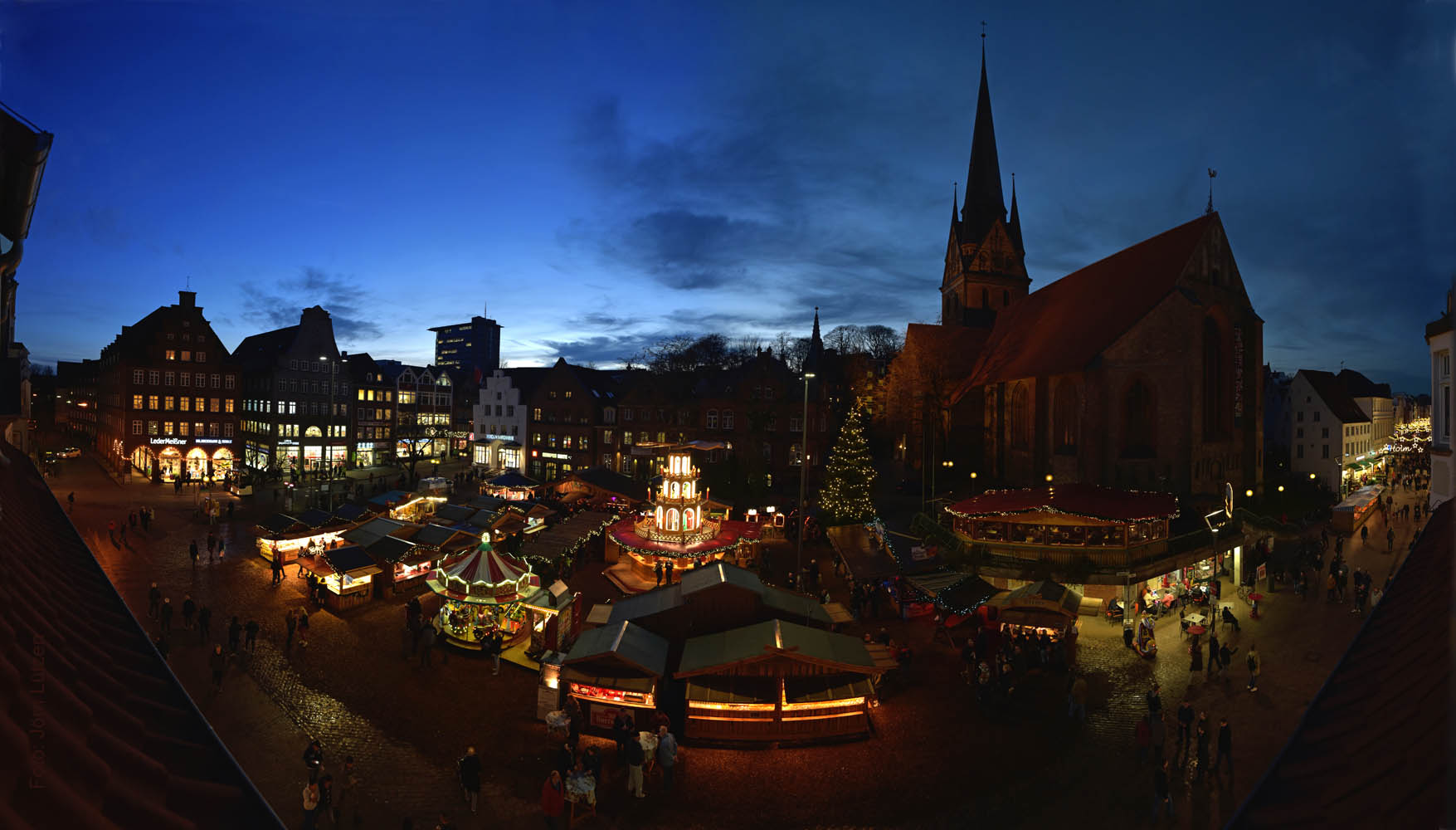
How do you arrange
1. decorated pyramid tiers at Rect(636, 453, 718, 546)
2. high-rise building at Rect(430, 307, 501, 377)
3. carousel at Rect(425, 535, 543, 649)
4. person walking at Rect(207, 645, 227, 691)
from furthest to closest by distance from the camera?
high-rise building at Rect(430, 307, 501, 377)
decorated pyramid tiers at Rect(636, 453, 718, 546)
carousel at Rect(425, 535, 543, 649)
person walking at Rect(207, 645, 227, 691)

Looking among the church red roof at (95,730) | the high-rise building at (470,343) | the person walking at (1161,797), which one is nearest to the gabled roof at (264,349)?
the church red roof at (95,730)

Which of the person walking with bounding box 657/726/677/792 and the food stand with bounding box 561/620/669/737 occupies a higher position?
the food stand with bounding box 561/620/669/737

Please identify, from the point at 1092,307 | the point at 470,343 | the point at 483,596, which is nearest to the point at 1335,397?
the point at 1092,307

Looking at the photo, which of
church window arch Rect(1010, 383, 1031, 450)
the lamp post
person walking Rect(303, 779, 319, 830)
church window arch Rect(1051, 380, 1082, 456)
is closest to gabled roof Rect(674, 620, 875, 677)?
person walking Rect(303, 779, 319, 830)

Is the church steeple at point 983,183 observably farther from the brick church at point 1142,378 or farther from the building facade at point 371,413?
the building facade at point 371,413

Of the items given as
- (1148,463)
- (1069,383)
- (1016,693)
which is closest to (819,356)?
(1069,383)

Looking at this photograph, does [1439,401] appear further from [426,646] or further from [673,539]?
[673,539]

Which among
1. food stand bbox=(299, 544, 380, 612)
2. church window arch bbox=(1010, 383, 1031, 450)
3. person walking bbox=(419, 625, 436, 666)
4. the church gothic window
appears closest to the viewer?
person walking bbox=(419, 625, 436, 666)

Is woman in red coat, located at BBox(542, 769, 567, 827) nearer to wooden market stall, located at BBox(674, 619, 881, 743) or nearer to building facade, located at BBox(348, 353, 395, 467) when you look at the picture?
wooden market stall, located at BBox(674, 619, 881, 743)

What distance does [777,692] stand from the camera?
45.4ft

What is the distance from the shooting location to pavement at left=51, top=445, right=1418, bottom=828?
11461 millimetres

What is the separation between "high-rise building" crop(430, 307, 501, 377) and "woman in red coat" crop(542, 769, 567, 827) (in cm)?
16848

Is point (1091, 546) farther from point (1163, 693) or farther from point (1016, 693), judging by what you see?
point (1016, 693)

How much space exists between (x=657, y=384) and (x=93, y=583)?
48095mm
